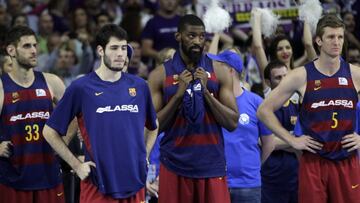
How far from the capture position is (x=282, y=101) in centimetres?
920

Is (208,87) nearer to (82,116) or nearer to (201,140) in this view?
(201,140)

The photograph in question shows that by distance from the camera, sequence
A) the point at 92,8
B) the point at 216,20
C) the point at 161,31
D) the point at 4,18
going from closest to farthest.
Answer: the point at 216,20 < the point at 161,31 < the point at 4,18 < the point at 92,8

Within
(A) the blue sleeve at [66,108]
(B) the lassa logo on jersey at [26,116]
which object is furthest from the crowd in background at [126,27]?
(A) the blue sleeve at [66,108]

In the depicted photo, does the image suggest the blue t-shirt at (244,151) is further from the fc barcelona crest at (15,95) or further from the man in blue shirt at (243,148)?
the fc barcelona crest at (15,95)

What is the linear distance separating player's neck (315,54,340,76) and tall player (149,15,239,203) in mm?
915

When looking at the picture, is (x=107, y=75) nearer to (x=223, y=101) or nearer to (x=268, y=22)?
(x=223, y=101)

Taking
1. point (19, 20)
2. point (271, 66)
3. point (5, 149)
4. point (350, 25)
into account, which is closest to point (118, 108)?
point (5, 149)

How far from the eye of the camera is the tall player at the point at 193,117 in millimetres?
8695

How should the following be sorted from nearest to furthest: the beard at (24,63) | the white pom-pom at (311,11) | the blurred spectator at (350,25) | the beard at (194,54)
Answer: the beard at (194,54) → the beard at (24,63) → the white pom-pom at (311,11) → the blurred spectator at (350,25)

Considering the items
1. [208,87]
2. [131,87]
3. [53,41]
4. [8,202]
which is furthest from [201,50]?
[53,41]

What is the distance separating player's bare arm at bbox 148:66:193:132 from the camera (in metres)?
8.66

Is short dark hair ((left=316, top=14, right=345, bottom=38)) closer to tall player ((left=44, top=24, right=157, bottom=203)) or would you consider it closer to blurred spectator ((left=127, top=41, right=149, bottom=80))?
tall player ((left=44, top=24, right=157, bottom=203))

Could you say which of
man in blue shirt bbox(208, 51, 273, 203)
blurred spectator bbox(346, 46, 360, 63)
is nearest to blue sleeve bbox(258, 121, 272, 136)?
man in blue shirt bbox(208, 51, 273, 203)

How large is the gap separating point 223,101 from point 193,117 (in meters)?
0.35
